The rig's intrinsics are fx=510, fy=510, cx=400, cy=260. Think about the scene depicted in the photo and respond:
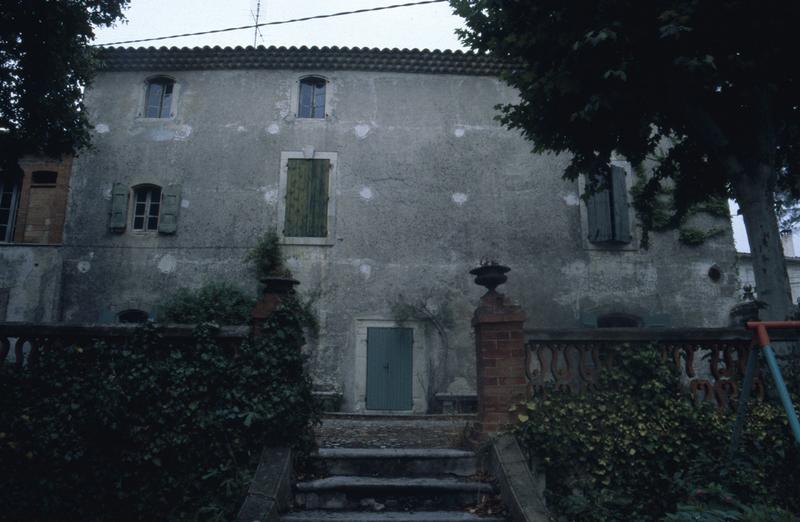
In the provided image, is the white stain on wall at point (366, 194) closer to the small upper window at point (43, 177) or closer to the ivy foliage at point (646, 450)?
the small upper window at point (43, 177)

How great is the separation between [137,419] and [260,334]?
1.24m

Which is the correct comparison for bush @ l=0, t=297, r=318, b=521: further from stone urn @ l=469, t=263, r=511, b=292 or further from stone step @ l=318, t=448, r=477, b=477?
stone urn @ l=469, t=263, r=511, b=292

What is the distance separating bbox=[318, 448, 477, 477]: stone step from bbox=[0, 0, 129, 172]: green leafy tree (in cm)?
758

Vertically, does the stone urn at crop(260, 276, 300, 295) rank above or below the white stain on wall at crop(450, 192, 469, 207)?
below

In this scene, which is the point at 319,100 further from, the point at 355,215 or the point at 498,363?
the point at 498,363

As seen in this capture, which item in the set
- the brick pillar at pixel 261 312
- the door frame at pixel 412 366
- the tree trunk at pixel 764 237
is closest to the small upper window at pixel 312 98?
the door frame at pixel 412 366

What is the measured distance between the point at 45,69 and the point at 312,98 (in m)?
5.45

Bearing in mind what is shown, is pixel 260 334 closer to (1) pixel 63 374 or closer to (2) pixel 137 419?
(2) pixel 137 419

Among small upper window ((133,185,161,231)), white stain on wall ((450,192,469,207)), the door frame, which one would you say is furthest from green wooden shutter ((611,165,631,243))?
small upper window ((133,185,161,231))

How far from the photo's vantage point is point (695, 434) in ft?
15.1

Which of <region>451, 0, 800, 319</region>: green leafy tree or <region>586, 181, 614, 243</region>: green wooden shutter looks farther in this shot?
<region>586, 181, 614, 243</region>: green wooden shutter

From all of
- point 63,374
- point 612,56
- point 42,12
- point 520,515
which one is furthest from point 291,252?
point 520,515

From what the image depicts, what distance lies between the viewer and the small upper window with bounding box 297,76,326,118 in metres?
12.1

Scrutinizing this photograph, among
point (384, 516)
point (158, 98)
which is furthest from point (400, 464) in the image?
point (158, 98)
